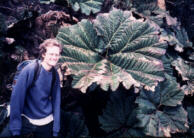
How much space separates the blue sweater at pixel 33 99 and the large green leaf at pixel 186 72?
1.44 m

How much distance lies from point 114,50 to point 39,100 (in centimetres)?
83

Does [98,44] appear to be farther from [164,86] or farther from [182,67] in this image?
[182,67]

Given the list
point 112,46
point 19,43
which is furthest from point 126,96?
point 19,43

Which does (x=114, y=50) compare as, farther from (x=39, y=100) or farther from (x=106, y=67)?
(x=39, y=100)

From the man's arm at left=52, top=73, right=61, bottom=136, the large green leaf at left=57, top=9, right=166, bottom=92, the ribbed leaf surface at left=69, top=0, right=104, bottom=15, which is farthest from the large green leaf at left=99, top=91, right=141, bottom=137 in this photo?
the ribbed leaf surface at left=69, top=0, right=104, bottom=15

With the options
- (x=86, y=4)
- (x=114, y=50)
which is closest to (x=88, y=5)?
(x=86, y=4)

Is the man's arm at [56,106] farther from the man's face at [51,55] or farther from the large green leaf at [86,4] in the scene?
the large green leaf at [86,4]

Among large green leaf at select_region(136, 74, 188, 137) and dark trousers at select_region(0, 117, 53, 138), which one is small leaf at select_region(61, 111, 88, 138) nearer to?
dark trousers at select_region(0, 117, 53, 138)

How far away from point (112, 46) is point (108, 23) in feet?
0.74

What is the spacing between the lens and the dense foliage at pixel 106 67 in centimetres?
165

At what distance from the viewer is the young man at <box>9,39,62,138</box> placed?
1.35 metres

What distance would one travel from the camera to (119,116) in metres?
1.88

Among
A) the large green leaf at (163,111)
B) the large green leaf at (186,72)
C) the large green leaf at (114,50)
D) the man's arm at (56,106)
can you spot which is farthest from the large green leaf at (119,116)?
the large green leaf at (186,72)

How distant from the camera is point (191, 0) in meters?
2.75
